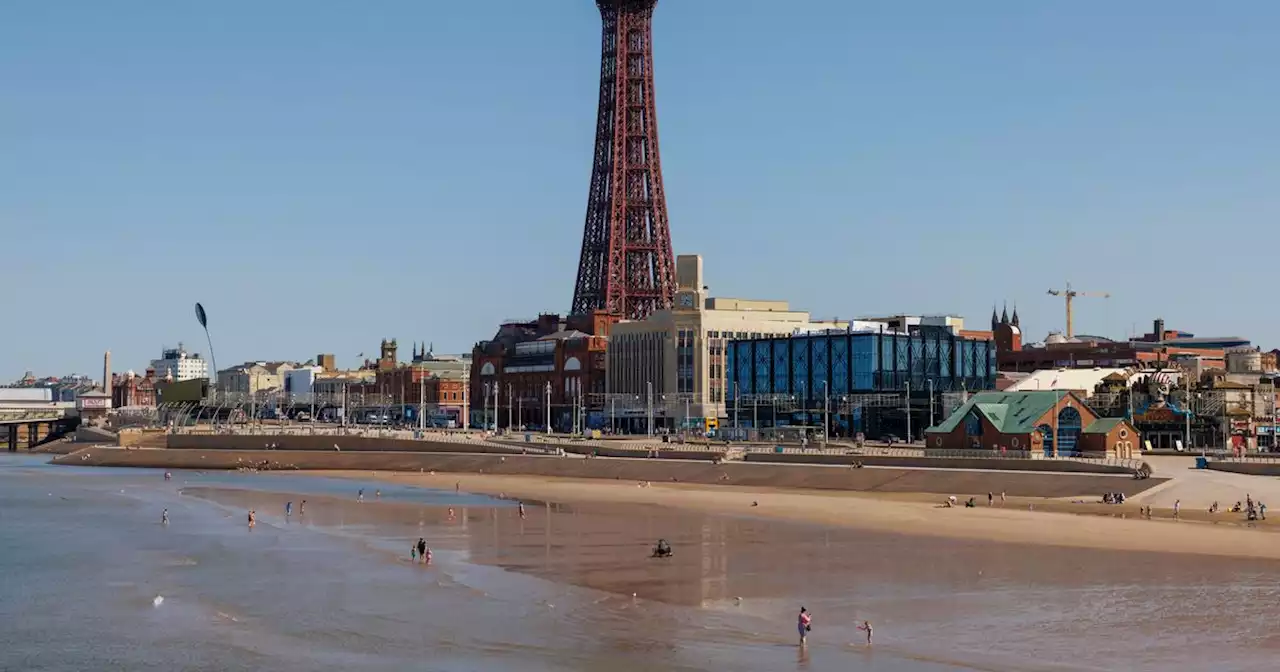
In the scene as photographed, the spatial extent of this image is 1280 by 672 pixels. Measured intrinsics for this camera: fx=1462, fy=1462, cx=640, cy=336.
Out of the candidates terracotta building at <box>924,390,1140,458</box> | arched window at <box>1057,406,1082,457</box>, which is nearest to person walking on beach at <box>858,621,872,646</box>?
terracotta building at <box>924,390,1140,458</box>

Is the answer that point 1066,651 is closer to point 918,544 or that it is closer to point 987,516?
point 918,544

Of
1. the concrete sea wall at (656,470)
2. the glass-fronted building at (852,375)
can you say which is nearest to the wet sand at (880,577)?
the concrete sea wall at (656,470)

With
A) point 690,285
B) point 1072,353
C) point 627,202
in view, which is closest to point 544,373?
point 627,202

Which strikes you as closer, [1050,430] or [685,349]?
[1050,430]

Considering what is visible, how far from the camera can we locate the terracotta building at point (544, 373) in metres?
145

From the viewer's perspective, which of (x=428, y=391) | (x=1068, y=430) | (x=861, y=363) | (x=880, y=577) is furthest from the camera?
(x=428, y=391)

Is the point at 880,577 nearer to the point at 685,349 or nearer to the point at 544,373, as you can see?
the point at 685,349

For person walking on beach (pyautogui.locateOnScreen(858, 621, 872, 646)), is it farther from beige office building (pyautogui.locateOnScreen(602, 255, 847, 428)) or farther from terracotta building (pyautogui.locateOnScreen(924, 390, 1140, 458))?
beige office building (pyautogui.locateOnScreen(602, 255, 847, 428))

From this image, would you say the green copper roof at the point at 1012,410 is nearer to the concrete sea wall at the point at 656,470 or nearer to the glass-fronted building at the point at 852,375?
the concrete sea wall at the point at 656,470

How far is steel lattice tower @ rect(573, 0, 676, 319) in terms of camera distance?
152m

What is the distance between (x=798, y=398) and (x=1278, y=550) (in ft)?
238

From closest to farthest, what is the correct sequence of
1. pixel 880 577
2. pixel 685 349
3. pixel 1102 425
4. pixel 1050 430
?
pixel 880 577 → pixel 1102 425 → pixel 1050 430 → pixel 685 349

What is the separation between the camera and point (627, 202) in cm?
15275

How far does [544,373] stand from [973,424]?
256 feet
